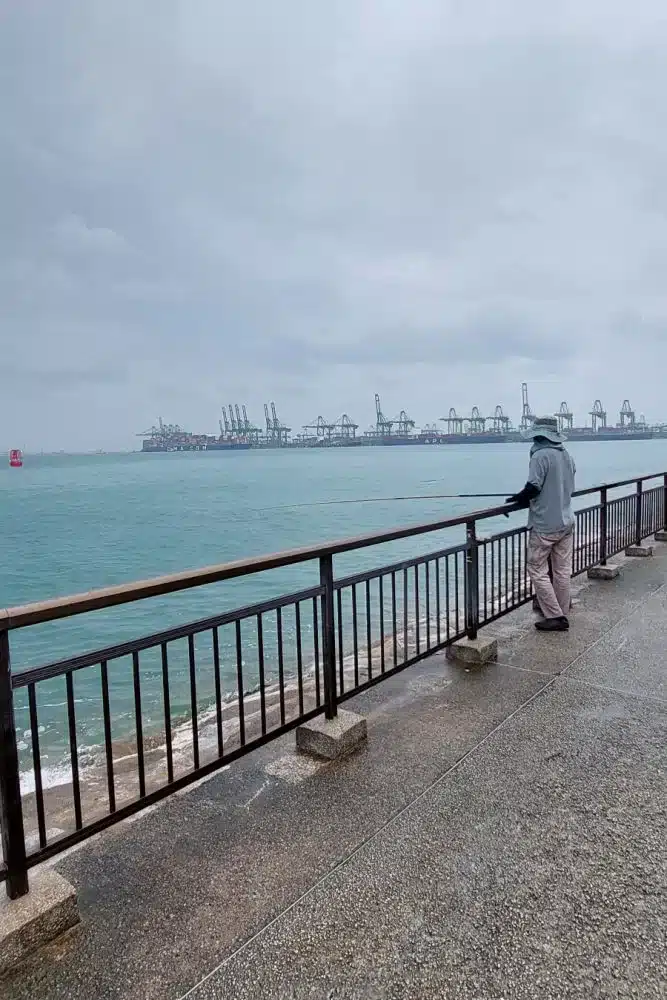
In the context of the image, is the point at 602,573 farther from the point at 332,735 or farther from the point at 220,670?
the point at 332,735

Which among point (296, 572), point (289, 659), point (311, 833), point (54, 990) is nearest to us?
point (54, 990)

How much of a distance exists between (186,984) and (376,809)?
3.57 feet

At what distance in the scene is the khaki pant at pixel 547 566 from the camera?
17.0 feet

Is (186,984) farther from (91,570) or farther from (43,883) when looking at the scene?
(91,570)

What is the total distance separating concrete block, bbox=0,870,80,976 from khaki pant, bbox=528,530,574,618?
4.14 m

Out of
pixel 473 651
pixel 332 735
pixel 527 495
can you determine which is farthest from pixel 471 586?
pixel 332 735

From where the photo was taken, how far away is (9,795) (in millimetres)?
2004

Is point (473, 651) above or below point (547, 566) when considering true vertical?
below

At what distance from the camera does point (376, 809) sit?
273 cm

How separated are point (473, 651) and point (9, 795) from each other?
3268mm

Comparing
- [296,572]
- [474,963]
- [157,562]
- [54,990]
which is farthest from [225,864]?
[157,562]

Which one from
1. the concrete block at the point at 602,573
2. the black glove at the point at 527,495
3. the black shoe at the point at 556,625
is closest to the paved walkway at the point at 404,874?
the black shoe at the point at 556,625

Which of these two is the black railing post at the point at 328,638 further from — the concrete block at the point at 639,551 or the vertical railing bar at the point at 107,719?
the concrete block at the point at 639,551

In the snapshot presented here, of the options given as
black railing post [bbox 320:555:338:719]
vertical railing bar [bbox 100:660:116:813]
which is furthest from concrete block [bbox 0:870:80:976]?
black railing post [bbox 320:555:338:719]
